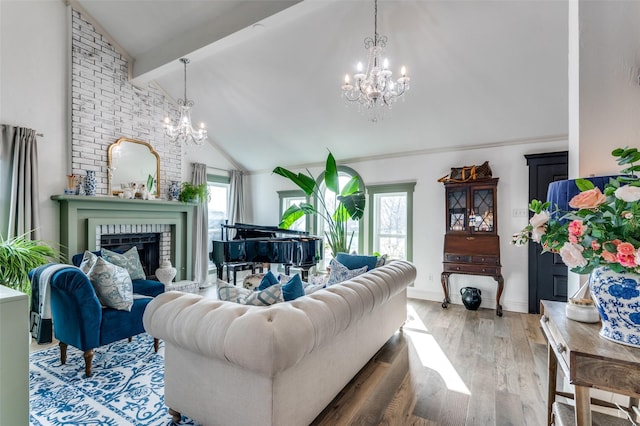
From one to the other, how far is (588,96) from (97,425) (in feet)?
12.2

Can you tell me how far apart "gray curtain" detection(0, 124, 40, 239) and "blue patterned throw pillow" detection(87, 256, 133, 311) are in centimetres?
178

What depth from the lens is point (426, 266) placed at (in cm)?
520

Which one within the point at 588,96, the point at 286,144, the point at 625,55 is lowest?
the point at 588,96

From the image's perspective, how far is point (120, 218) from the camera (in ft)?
15.3

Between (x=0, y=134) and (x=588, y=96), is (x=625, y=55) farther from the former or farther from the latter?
(x=0, y=134)

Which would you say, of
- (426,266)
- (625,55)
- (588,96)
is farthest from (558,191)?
(426,266)

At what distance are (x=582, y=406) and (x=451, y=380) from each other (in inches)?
58.6

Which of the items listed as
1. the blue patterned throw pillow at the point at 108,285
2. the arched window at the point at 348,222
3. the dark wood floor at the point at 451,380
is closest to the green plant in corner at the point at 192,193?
the arched window at the point at 348,222

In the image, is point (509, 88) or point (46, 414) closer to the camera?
point (46, 414)

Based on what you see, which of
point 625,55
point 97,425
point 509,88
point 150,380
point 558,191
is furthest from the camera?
point 509,88

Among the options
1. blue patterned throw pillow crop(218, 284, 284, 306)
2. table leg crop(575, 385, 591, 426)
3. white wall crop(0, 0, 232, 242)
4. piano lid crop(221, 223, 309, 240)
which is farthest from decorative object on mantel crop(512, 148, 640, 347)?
white wall crop(0, 0, 232, 242)

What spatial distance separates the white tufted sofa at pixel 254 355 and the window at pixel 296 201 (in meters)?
4.37

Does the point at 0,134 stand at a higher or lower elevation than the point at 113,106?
lower

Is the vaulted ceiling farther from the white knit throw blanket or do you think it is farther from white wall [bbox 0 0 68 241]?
the white knit throw blanket
